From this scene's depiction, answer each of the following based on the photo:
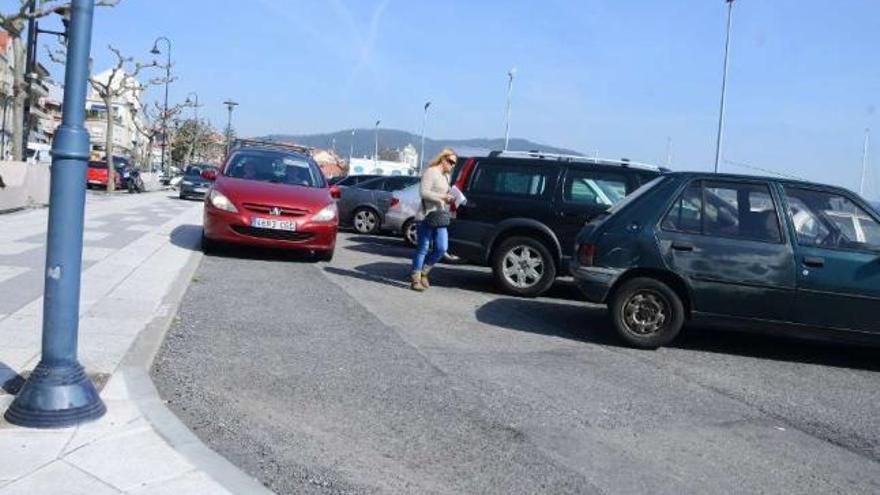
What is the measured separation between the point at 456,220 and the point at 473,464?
6.57 m

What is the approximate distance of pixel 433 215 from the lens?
10039 mm

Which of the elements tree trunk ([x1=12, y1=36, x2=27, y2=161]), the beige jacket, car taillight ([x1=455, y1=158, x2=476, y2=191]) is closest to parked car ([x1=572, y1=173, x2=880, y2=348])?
the beige jacket

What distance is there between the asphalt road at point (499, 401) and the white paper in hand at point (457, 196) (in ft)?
5.58

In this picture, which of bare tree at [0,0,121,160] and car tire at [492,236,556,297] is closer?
car tire at [492,236,556,297]

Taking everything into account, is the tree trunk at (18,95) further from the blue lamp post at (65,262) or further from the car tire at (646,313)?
the blue lamp post at (65,262)

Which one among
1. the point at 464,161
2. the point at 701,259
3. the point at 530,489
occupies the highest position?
A: the point at 464,161

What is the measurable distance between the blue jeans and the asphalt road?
1193 millimetres

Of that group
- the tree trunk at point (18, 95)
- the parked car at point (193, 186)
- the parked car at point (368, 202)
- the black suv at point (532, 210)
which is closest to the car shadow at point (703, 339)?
the black suv at point (532, 210)

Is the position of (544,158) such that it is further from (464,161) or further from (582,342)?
(582,342)

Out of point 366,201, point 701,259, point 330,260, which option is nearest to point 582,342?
point 701,259

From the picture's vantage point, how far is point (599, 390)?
19.5 ft

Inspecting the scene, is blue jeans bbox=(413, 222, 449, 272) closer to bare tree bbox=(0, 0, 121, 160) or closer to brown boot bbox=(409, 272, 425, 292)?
brown boot bbox=(409, 272, 425, 292)

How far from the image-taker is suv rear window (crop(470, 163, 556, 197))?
10.4 metres

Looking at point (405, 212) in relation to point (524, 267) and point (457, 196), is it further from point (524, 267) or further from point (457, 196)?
point (524, 267)
